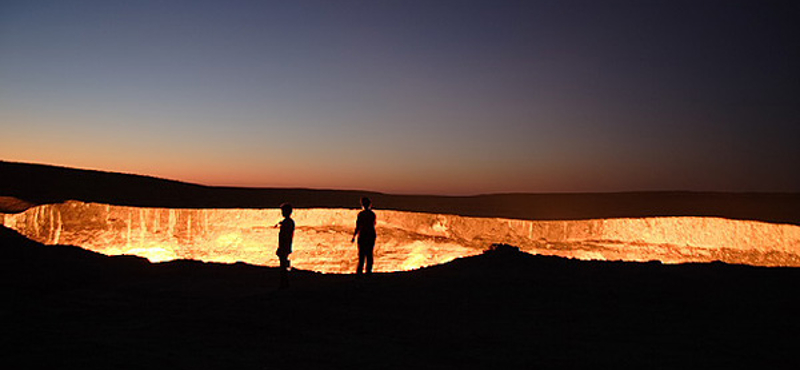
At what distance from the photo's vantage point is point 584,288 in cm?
661

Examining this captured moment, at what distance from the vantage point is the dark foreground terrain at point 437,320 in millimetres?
4148

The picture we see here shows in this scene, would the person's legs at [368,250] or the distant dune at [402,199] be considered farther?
the distant dune at [402,199]

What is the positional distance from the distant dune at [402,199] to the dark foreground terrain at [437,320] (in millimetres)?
16724

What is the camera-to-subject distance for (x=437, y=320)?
5.41 metres

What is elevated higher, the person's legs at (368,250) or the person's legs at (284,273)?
the person's legs at (368,250)

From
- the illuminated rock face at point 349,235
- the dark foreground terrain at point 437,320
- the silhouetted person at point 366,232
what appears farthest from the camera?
the illuminated rock face at point 349,235

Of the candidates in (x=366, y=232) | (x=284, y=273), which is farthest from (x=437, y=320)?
(x=366, y=232)

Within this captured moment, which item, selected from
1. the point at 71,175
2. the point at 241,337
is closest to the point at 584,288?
the point at 241,337

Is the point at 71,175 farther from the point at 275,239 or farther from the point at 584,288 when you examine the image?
the point at 584,288

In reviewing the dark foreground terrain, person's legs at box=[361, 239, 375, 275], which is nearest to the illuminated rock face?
the dark foreground terrain

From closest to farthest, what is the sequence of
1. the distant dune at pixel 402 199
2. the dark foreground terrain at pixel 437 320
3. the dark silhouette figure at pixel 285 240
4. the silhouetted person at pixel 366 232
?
the dark foreground terrain at pixel 437 320 < the dark silhouette figure at pixel 285 240 < the silhouetted person at pixel 366 232 < the distant dune at pixel 402 199

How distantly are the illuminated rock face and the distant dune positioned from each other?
281 cm

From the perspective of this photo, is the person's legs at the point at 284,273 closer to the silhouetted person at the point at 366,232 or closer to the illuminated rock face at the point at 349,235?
the silhouetted person at the point at 366,232

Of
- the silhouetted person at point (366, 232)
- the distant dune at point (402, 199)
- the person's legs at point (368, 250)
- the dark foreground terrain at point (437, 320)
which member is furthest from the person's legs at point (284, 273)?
the distant dune at point (402, 199)
